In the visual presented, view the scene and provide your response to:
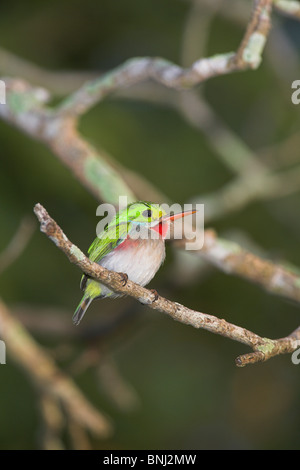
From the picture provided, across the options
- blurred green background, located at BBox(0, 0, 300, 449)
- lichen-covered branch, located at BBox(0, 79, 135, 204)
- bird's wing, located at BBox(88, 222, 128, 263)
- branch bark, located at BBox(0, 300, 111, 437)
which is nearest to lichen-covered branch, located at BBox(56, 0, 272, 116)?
lichen-covered branch, located at BBox(0, 79, 135, 204)

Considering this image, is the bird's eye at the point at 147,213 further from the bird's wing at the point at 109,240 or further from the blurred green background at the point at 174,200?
the blurred green background at the point at 174,200

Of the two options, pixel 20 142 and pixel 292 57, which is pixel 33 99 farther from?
pixel 292 57

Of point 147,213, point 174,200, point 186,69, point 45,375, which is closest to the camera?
point 147,213

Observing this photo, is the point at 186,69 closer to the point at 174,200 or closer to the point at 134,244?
the point at 134,244

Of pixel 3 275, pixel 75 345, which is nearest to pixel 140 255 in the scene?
pixel 75 345

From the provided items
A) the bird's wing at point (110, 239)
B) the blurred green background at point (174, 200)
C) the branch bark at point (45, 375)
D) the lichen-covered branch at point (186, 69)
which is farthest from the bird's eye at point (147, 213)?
the blurred green background at point (174, 200)

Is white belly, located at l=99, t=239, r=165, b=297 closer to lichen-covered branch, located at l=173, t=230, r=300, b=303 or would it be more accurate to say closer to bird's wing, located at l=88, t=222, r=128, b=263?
bird's wing, located at l=88, t=222, r=128, b=263

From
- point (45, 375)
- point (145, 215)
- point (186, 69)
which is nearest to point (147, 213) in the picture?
point (145, 215)

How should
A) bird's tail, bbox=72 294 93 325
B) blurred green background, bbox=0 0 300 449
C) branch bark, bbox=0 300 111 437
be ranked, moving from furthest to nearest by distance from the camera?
1. blurred green background, bbox=0 0 300 449
2. branch bark, bbox=0 300 111 437
3. bird's tail, bbox=72 294 93 325
